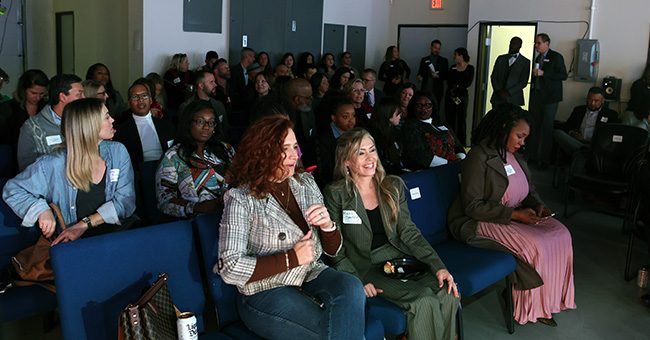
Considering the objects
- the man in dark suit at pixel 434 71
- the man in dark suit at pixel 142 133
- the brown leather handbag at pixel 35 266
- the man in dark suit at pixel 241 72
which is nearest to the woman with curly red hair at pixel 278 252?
the brown leather handbag at pixel 35 266

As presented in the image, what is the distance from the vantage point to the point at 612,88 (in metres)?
9.19

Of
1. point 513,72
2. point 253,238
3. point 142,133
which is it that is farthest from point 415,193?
point 513,72

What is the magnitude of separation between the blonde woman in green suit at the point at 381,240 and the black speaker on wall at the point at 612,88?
6909 mm

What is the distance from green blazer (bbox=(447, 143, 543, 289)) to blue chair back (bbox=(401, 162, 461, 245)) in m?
0.10

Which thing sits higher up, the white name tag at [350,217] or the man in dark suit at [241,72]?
the man in dark suit at [241,72]

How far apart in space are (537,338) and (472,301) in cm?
55

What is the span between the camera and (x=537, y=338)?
12.3ft

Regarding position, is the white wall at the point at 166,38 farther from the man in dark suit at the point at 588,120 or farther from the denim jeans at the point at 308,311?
Answer: the denim jeans at the point at 308,311

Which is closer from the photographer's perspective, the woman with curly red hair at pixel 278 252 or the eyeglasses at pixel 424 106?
the woman with curly red hair at pixel 278 252

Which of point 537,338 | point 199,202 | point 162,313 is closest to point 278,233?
point 162,313

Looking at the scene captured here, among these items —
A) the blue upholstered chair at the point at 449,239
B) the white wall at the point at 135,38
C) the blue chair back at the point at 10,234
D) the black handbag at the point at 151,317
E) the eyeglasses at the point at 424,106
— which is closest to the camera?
the black handbag at the point at 151,317

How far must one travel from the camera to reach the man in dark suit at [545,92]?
9.41m

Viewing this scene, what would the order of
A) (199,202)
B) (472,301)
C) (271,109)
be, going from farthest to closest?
(271,109) < (472,301) < (199,202)

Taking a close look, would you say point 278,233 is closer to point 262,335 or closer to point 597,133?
point 262,335
